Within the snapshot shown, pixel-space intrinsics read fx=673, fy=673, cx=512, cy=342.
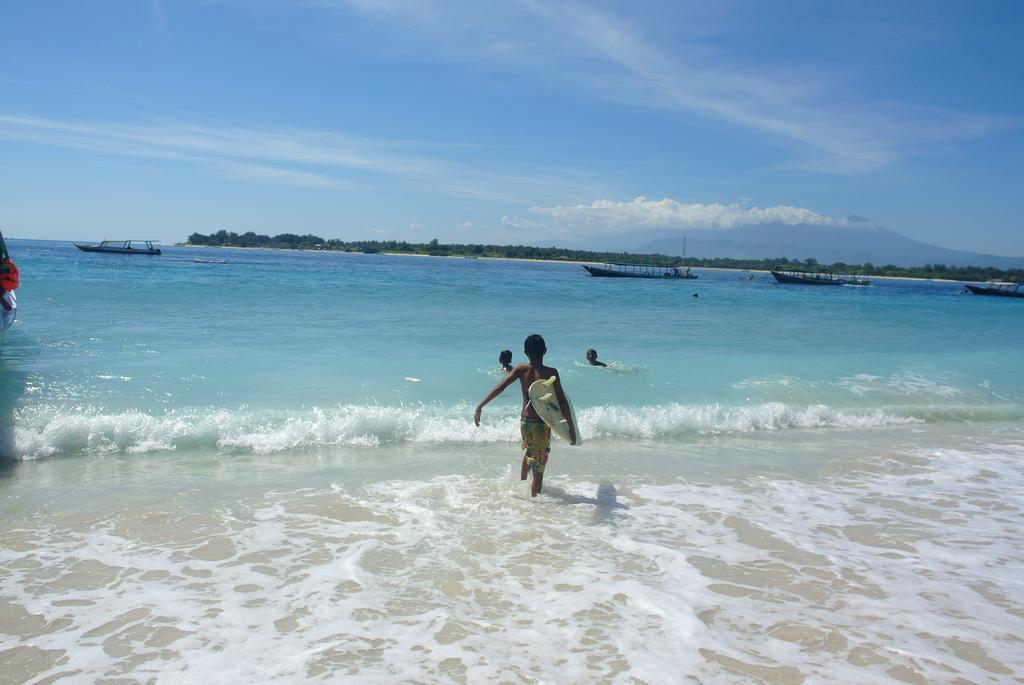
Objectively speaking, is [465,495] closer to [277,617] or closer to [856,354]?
[277,617]

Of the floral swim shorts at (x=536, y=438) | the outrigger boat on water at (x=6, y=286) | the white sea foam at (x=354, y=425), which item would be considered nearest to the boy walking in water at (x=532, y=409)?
the floral swim shorts at (x=536, y=438)

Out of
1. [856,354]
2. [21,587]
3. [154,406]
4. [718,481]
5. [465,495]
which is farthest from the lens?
[856,354]

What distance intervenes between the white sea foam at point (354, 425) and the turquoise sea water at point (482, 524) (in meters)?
0.05

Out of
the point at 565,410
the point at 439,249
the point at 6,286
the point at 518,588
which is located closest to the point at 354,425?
the point at 565,410

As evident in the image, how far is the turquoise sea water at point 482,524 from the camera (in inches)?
162

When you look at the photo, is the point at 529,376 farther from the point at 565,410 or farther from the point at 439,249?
the point at 439,249

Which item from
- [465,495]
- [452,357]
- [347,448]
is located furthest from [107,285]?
[465,495]

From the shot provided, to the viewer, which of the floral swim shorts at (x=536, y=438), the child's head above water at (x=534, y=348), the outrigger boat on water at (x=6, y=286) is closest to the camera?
the child's head above water at (x=534, y=348)

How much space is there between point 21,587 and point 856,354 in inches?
783

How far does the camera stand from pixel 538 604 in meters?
4.66

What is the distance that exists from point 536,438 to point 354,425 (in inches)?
147

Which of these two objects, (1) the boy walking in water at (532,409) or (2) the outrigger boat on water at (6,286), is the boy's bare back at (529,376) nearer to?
(1) the boy walking in water at (532,409)

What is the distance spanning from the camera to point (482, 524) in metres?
6.14

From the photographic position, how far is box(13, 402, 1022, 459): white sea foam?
8.54m
